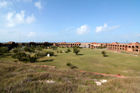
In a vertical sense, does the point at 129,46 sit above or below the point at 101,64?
above

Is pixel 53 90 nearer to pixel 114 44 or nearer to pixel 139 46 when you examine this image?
pixel 139 46

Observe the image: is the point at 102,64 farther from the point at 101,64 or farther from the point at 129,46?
the point at 129,46

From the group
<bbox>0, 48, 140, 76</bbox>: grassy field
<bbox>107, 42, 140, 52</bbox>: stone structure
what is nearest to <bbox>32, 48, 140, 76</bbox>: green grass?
<bbox>0, 48, 140, 76</bbox>: grassy field

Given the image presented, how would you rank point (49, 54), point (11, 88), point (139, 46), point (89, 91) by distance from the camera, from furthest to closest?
point (139, 46) < point (49, 54) < point (89, 91) < point (11, 88)

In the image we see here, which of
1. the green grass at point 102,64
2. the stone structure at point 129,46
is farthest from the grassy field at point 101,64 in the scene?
the stone structure at point 129,46

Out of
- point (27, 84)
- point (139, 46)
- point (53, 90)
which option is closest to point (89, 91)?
point (53, 90)

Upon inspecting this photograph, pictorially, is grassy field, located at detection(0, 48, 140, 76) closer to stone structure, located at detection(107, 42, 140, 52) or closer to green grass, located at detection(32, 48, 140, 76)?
green grass, located at detection(32, 48, 140, 76)

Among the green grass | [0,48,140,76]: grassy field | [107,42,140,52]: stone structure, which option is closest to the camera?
[0,48,140,76]: grassy field

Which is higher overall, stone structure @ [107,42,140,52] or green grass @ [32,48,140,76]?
stone structure @ [107,42,140,52]

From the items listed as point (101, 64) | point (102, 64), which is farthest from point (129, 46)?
point (101, 64)

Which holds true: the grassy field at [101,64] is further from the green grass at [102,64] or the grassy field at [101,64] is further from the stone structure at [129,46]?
the stone structure at [129,46]

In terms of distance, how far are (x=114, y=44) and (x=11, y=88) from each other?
50348 mm

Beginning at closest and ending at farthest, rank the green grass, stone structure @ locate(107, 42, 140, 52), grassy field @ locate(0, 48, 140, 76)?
grassy field @ locate(0, 48, 140, 76)
the green grass
stone structure @ locate(107, 42, 140, 52)

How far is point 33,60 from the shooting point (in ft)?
50.6
